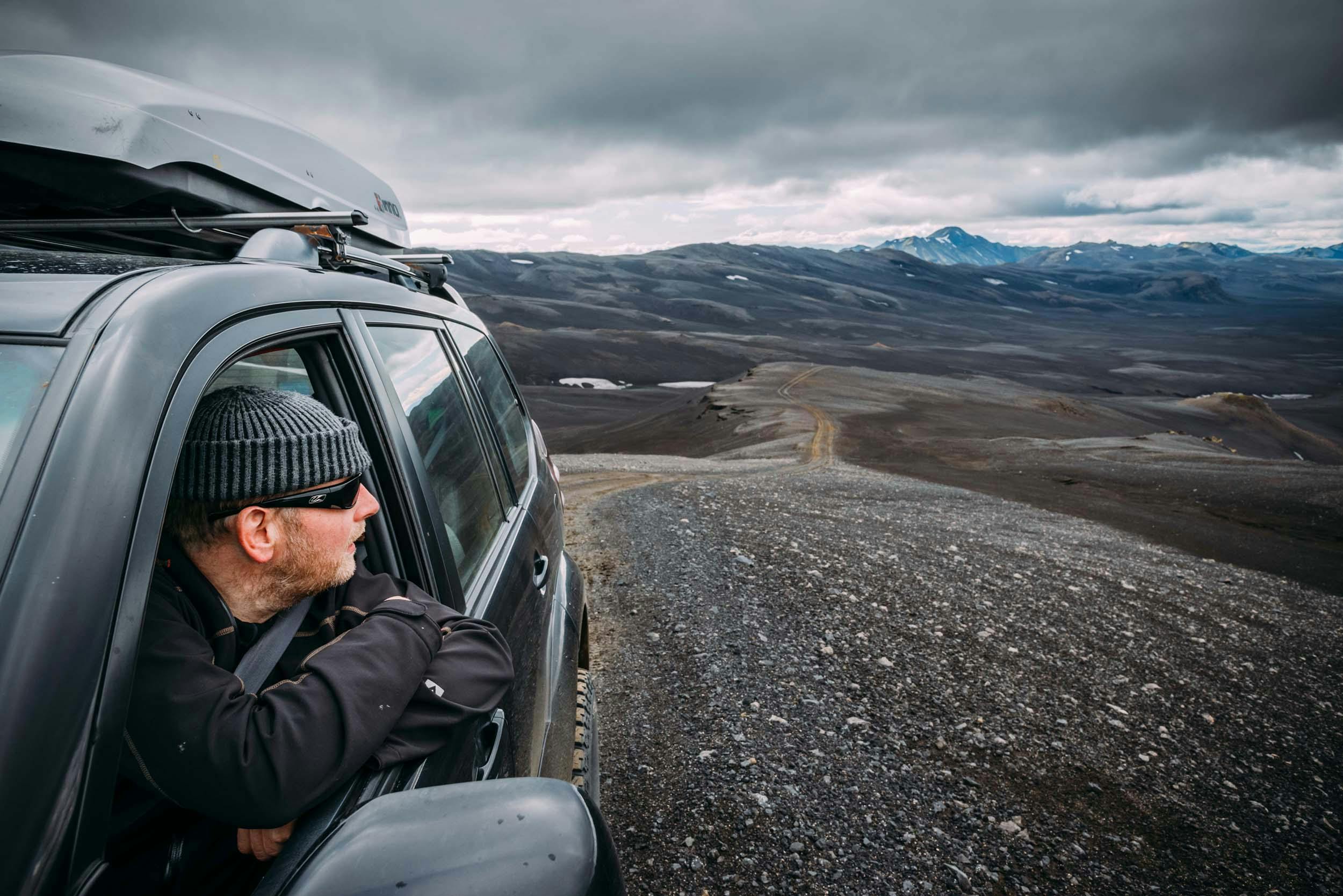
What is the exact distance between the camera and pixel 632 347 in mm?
84188

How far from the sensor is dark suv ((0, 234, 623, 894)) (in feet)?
2.69

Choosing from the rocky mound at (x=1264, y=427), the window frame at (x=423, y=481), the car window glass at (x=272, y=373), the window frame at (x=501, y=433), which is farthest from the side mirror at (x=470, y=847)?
the rocky mound at (x=1264, y=427)

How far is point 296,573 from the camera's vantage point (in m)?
1.32

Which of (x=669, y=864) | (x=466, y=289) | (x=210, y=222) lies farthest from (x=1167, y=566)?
(x=466, y=289)

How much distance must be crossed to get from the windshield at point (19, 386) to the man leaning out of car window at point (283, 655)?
0.26 m

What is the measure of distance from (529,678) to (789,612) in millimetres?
3475

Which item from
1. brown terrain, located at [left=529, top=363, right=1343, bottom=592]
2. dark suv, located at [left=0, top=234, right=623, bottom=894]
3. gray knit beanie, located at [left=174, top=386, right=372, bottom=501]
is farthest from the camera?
brown terrain, located at [left=529, top=363, right=1343, bottom=592]

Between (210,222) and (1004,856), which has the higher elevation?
(210,222)

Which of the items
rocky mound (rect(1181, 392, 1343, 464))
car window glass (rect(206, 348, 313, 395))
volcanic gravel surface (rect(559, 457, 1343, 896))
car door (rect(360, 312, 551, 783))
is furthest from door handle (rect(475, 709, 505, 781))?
rocky mound (rect(1181, 392, 1343, 464))

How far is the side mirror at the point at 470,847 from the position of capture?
0.90 metres

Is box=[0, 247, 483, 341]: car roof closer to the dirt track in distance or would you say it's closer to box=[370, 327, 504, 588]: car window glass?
box=[370, 327, 504, 588]: car window glass

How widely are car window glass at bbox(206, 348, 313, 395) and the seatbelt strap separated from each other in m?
0.62

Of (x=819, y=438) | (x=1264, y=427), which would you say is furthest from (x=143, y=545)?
(x=1264, y=427)

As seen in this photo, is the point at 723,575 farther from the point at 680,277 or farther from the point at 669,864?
the point at 680,277
